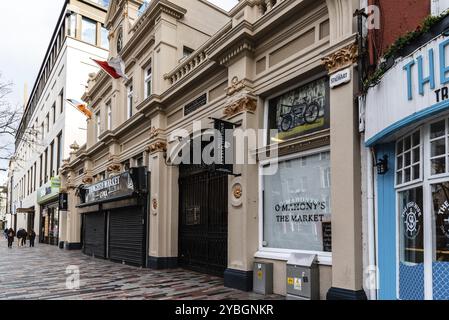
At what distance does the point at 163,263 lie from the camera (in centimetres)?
1278

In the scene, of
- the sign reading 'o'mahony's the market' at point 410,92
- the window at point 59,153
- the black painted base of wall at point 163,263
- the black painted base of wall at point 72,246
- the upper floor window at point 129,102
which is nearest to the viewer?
the sign reading 'o'mahony's the market' at point 410,92

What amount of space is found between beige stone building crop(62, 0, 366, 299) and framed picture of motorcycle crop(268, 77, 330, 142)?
0.03 metres

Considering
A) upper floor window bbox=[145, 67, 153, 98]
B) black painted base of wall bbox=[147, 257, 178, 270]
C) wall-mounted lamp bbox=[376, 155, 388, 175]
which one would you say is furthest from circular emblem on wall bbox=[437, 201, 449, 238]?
upper floor window bbox=[145, 67, 153, 98]

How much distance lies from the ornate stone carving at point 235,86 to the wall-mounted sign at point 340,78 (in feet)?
9.02

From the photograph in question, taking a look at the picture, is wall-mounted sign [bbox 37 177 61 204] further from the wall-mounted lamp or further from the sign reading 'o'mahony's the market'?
the sign reading 'o'mahony's the market'

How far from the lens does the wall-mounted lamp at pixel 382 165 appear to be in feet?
20.5

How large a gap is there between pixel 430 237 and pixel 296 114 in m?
4.17

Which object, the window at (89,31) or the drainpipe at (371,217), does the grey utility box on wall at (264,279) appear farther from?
the window at (89,31)

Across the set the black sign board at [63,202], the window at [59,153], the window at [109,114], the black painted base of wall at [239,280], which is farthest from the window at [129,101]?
the window at [59,153]

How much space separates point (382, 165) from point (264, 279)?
3.63 meters

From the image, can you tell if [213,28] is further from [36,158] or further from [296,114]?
[36,158]

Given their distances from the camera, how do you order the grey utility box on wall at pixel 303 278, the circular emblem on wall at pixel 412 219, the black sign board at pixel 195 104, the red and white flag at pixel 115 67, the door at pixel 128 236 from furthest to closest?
the red and white flag at pixel 115 67, the door at pixel 128 236, the black sign board at pixel 195 104, the grey utility box on wall at pixel 303 278, the circular emblem on wall at pixel 412 219
